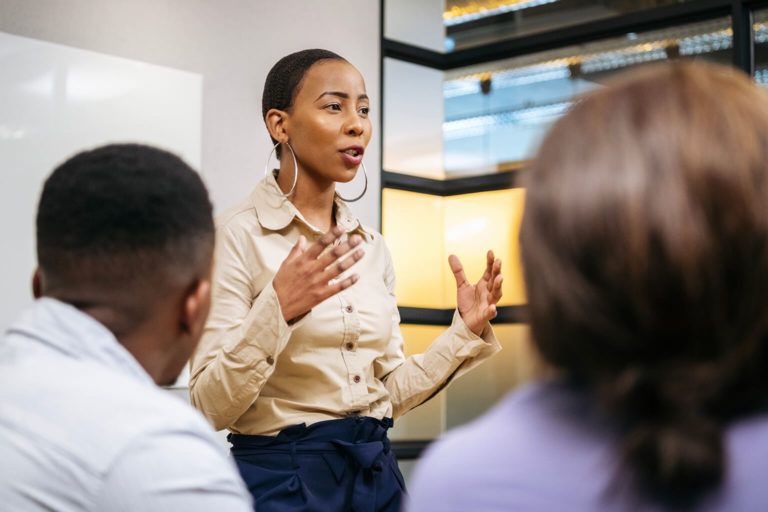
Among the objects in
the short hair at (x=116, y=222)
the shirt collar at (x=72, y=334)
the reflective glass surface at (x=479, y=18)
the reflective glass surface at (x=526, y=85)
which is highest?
the reflective glass surface at (x=479, y=18)

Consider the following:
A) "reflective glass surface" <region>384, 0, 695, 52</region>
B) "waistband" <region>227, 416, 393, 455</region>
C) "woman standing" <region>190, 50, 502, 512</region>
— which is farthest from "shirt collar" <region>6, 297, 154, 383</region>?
"reflective glass surface" <region>384, 0, 695, 52</region>

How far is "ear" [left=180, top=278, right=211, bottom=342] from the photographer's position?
3.60ft

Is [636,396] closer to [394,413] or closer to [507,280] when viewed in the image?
[394,413]

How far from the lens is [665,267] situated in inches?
24.6

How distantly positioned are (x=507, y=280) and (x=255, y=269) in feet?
9.06

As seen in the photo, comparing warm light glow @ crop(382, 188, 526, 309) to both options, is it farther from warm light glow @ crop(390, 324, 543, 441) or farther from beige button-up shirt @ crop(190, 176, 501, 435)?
beige button-up shirt @ crop(190, 176, 501, 435)

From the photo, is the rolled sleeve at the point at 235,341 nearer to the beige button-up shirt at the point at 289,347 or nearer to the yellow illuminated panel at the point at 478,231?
the beige button-up shirt at the point at 289,347

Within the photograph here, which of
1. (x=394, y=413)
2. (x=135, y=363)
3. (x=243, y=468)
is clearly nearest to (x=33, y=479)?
(x=135, y=363)

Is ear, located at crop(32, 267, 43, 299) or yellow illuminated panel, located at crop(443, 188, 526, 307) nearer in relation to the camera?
ear, located at crop(32, 267, 43, 299)

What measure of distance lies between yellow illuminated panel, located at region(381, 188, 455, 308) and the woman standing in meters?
2.54

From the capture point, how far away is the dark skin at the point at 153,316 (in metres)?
1.04

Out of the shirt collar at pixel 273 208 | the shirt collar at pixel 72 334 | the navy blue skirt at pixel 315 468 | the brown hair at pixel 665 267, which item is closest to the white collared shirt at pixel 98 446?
the shirt collar at pixel 72 334

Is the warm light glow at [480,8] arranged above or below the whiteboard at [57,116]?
above

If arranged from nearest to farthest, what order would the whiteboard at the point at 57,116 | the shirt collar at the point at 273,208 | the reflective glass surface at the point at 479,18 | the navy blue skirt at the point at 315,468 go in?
the navy blue skirt at the point at 315,468
the shirt collar at the point at 273,208
the whiteboard at the point at 57,116
the reflective glass surface at the point at 479,18
